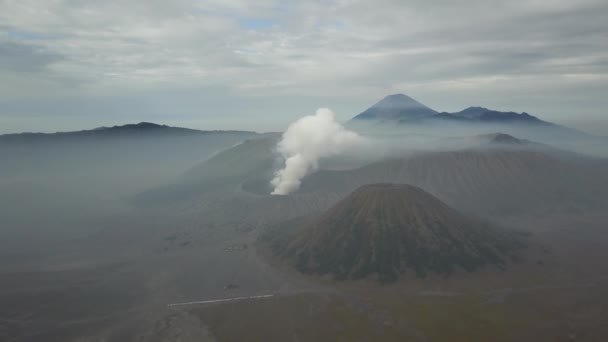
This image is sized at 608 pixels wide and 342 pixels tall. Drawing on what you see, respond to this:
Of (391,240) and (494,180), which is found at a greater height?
(494,180)

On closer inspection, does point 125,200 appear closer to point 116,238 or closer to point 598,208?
point 116,238

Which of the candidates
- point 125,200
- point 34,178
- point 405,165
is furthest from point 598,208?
point 34,178

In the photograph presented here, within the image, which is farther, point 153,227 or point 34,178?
point 34,178

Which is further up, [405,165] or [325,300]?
[405,165]

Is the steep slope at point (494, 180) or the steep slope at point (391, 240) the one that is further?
the steep slope at point (494, 180)

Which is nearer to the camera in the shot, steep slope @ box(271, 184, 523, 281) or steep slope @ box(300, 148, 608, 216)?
steep slope @ box(271, 184, 523, 281)

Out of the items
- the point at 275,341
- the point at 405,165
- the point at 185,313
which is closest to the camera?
the point at 275,341

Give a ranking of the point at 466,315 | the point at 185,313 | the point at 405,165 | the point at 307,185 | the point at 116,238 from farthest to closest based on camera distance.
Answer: the point at 405,165
the point at 307,185
the point at 116,238
the point at 185,313
the point at 466,315

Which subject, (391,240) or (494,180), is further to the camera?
(494,180)
